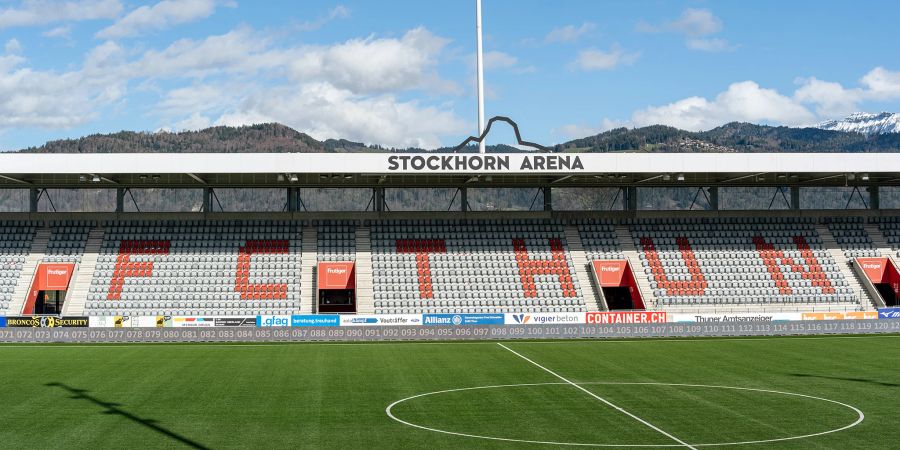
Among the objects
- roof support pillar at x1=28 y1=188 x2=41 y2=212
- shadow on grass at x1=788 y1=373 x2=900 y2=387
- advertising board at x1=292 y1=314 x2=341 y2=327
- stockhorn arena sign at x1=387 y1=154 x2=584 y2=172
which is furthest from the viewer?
roof support pillar at x1=28 y1=188 x2=41 y2=212

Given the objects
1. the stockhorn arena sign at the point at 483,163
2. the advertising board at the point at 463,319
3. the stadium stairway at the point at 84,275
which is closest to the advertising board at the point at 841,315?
the stockhorn arena sign at the point at 483,163

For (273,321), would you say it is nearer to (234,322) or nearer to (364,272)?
(234,322)

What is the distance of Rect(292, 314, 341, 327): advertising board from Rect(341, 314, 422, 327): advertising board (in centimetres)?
40

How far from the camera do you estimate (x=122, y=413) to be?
21.0m

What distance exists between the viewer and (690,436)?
1808 cm

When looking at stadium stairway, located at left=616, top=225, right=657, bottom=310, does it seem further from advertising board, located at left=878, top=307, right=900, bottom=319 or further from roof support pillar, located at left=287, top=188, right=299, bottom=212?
roof support pillar, located at left=287, top=188, right=299, bottom=212

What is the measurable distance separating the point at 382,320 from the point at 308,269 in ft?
31.8

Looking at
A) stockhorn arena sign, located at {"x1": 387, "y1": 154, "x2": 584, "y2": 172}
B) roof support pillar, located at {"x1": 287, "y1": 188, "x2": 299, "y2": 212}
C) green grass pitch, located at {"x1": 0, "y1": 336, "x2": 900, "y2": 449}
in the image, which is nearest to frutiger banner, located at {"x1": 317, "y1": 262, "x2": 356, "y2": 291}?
roof support pillar, located at {"x1": 287, "y1": 188, "x2": 299, "y2": 212}

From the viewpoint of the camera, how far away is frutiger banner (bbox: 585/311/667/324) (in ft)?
144

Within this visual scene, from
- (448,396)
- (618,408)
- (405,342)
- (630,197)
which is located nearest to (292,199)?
(405,342)

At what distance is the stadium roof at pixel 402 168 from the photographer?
48.3m

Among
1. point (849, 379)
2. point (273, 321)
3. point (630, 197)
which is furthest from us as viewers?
point (630, 197)

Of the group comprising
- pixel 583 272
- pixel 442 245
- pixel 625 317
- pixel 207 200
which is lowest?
pixel 625 317

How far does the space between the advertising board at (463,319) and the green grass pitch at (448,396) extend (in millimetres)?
6377
